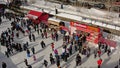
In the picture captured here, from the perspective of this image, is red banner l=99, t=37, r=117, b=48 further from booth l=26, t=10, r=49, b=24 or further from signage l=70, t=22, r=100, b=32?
booth l=26, t=10, r=49, b=24

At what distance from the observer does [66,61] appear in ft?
71.5

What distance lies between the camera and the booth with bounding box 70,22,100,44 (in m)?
23.6

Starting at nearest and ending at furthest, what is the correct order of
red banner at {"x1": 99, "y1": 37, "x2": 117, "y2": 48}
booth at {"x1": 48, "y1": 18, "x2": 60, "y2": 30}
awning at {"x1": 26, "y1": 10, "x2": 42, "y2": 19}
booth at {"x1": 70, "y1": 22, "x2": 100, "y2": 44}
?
red banner at {"x1": 99, "y1": 37, "x2": 117, "y2": 48}, booth at {"x1": 70, "y1": 22, "x2": 100, "y2": 44}, booth at {"x1": 48, "y1": 18, "x2": 60, "y2": 30}, awning at {"x1": 26, "y1": 10, "x2": 42, "y2": 19}

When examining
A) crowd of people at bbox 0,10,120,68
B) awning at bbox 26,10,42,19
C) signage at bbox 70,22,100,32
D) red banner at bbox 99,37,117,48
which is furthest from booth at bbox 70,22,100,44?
awning at bbox 26,10,42,19

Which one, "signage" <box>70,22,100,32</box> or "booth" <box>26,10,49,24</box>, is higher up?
"signage" <box>70,22,100,32</box>

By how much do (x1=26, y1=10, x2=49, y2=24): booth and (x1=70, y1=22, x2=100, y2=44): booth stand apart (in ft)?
16.9

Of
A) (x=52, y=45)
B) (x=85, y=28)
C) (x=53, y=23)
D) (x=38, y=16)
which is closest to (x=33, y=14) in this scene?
(x=38, y=16)

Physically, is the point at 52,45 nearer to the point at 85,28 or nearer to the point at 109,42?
the point at 85,28

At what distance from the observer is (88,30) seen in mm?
24297

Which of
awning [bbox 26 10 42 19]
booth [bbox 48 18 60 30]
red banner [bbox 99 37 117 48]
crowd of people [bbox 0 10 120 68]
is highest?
awning [bbox 26 10 42 19]

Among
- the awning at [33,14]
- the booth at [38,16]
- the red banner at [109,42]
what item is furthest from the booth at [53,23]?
the red banner at [109,42]

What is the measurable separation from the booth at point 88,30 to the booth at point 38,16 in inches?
203

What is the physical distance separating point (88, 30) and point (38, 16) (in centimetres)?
800

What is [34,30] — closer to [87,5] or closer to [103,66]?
[87,5]
